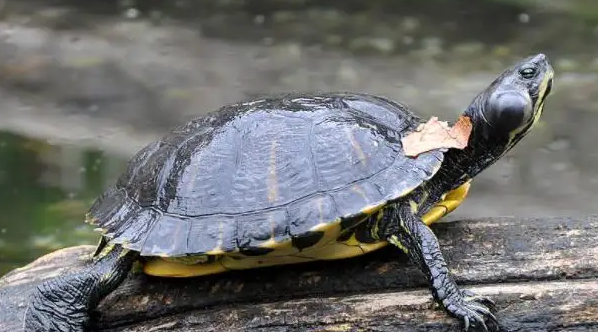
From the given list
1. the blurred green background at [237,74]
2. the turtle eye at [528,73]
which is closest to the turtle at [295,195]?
the turtle eye at [528,73]

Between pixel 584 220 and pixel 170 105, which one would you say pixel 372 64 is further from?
pixel 584 220

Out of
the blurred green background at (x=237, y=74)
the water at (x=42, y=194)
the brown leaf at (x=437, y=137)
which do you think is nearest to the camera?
the brown leaf at (x=437, y=137)

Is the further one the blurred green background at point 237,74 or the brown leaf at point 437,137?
the blurred green background at point 237,74

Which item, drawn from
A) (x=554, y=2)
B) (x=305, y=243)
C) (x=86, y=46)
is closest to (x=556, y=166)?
(x=305, y=243)

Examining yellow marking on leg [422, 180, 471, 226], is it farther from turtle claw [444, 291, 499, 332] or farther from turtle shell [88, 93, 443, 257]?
turtle claw [444, 291, 499, 332]

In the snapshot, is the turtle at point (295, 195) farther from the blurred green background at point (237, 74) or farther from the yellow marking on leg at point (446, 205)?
the blurred green background at point (237, 74)

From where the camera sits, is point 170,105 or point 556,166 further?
point 170,105

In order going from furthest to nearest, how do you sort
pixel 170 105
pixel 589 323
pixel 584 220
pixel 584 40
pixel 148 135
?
pixel 584 40, pixel 170 105, pixel 148 135, pixel 584 220, pixel 589 323
